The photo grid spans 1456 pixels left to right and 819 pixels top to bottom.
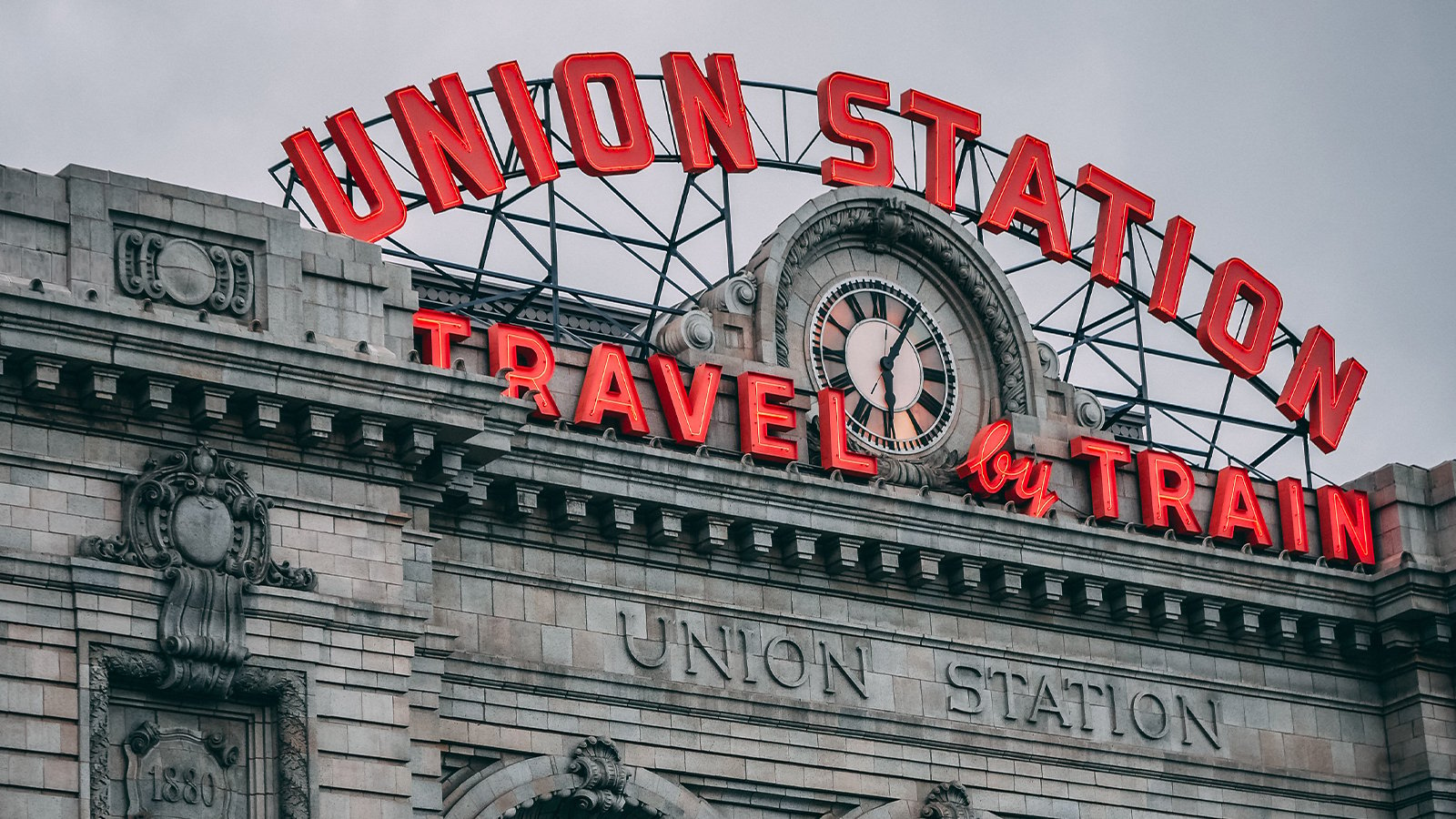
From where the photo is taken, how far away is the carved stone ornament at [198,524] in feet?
147

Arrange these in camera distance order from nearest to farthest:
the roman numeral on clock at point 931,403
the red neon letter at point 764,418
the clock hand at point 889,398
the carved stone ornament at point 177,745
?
the carved stone ornament at point 177,745
the red neon letter at point 764,418
the clock hand at point 889,398
the roman numeral on clock at point 931,403

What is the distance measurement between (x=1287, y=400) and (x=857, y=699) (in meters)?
15.4

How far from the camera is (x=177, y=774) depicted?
44.3m

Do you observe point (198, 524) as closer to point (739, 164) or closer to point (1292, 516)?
point (739, 164)

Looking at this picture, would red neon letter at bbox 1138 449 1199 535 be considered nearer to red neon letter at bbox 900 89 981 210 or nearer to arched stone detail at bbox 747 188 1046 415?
arched stone detail at bbox 747 188 1046 415

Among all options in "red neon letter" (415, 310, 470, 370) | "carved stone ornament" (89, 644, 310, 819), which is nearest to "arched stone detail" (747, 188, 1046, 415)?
"red neon letter" (415, 310, 470, 370)

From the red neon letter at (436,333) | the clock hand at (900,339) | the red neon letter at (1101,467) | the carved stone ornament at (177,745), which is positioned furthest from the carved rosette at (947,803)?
the carved stone ornament at (177,745)

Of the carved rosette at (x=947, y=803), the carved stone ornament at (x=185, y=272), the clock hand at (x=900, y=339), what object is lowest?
the carved rosette at (x=947, y=803)

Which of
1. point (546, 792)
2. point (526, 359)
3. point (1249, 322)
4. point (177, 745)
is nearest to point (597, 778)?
point (546, 792)

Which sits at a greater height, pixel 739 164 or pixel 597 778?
pixel 739 164

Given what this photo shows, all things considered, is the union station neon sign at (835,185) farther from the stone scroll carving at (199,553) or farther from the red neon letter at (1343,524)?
the stone scroll carving at (199,553)

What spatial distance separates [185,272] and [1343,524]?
2483 centimetres

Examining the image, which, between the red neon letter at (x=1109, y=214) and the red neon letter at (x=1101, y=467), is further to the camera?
the red neon letter at (x=1109, y=214)

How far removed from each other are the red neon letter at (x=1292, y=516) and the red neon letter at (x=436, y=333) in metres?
17.8
